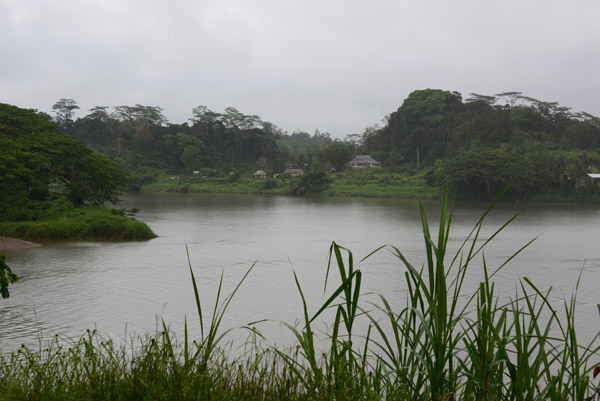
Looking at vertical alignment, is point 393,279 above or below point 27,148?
below

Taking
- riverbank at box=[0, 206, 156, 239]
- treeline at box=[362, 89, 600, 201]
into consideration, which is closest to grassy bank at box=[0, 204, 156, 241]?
riverbank at box=[0, 206, 156, 239]

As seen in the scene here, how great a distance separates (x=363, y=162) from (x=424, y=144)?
6.11 meters

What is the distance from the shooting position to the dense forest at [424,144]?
38.3 metres

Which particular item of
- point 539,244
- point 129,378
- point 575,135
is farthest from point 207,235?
point 575,135

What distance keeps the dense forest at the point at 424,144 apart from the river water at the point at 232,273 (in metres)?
16.9

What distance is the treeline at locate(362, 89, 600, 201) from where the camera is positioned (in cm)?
3775

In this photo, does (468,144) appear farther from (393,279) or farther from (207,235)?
(393,279)

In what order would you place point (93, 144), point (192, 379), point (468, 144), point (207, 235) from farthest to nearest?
point (93, 144) → point (468, 144) → point (207, 235) → point (192, 379)

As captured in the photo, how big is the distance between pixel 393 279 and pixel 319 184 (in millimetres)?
37431

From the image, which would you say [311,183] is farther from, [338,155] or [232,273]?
[232,273]

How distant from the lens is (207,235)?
18.4 metres

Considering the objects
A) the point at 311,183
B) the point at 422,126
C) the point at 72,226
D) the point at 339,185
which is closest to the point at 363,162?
the point at 422,126

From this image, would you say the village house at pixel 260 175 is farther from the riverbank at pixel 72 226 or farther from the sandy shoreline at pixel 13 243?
the sandy shoreline at pixel 13 243

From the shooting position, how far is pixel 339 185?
49375 mm
